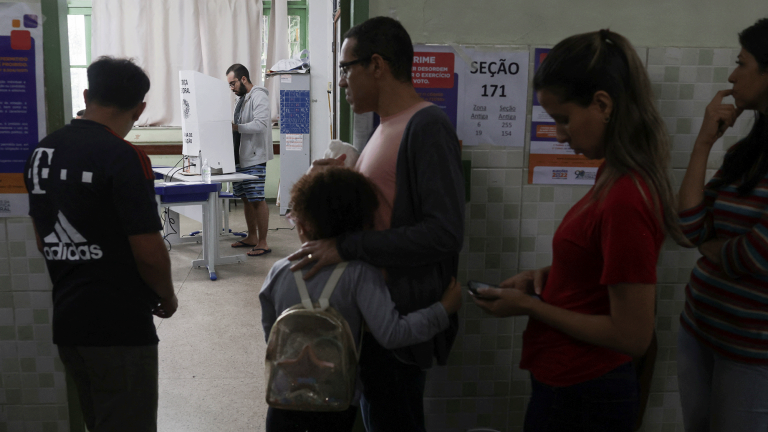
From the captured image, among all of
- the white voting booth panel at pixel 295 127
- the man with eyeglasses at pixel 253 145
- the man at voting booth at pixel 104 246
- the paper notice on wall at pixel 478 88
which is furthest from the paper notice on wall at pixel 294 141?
the man at voting booth at pixel 104 246

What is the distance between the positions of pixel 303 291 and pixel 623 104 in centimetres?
69

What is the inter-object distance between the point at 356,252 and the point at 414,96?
1.29 ft

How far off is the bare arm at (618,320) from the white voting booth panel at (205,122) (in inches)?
144

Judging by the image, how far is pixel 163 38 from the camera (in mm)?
7391

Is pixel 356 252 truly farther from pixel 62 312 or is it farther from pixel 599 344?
pixel 62 312

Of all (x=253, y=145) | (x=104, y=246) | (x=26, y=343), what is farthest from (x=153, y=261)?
(x=253, y=145)

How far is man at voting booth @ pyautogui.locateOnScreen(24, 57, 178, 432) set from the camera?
1.27m

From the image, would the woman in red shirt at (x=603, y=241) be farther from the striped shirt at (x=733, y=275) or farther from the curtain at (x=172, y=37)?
the curtain at (x=172, y=37)

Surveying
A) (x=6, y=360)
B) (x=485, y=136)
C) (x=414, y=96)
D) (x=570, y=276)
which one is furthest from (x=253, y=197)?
(x=570, y=276)

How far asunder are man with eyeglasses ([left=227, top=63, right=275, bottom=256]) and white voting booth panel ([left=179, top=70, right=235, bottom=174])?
44 cm

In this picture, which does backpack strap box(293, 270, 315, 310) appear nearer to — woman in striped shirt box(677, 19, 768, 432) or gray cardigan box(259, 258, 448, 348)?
gray cardigan box(259, 258, 448, 348)

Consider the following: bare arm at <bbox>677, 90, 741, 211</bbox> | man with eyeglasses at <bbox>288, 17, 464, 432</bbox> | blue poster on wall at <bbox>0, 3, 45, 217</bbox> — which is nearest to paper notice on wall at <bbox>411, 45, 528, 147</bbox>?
man with eyeglasses at <bbox>288, 17, 464, 432</bbox>

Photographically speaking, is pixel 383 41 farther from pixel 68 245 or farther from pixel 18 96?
pixel 18 96

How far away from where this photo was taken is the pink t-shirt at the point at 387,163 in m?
1.20
